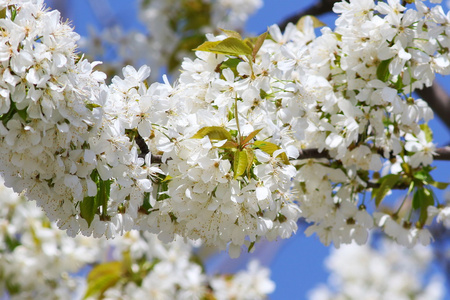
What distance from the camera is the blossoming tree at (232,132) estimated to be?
1560 millimetres

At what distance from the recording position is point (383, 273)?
8.51 m

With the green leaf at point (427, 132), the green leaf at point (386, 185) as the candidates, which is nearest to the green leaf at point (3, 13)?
the green leaf at point (386, 185)

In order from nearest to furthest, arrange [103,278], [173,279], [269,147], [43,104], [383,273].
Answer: [43,104] < [269,147] < [103,278] < [173,279] < [383,273]

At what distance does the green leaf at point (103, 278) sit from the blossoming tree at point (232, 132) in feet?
5.17

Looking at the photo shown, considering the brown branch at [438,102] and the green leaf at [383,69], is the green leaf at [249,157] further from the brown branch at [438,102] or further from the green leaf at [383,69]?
the brown branch at [438,102]

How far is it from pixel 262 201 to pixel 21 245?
2.61m

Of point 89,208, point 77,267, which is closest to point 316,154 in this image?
point 89,208

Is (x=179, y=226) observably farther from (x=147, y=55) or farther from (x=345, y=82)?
(x=147, y=55)

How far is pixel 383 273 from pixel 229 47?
7.32 meters

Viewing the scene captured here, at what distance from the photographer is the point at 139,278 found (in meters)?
3.77

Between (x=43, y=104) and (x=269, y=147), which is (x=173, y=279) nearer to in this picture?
(x=269, y=147)

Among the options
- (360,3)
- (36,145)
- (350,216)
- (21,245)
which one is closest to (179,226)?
(36,145)

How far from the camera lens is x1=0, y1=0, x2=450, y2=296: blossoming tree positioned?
1560 mm

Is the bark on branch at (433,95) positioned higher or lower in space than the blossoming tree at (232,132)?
higher
